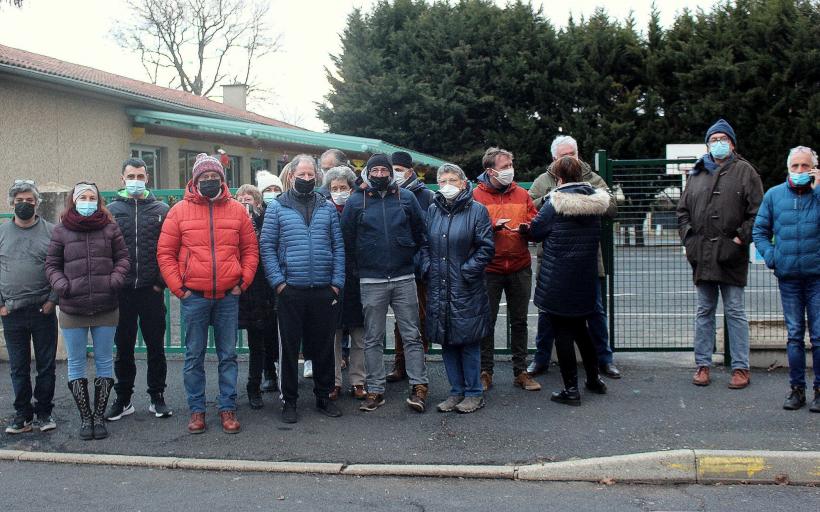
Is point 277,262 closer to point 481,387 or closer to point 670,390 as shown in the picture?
point 481,387

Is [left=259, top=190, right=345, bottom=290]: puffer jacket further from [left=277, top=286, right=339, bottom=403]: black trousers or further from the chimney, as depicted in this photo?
the chimney

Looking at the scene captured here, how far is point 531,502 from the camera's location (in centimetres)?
481

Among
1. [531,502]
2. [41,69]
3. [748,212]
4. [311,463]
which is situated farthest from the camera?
[41,69]

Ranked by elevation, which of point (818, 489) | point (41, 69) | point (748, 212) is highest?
point (41, 69)

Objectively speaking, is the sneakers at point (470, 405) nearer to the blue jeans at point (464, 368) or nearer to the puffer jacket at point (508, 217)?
the blue jeans at point (464, 368)

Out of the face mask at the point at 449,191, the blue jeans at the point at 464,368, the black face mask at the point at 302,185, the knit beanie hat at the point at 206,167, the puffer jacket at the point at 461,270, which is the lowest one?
the blue jeans at the point at 464,368

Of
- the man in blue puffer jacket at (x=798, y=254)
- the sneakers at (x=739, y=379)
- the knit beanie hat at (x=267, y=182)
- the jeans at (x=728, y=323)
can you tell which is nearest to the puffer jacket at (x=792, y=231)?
the man in blue puffer jacket at (x=798, y=254)

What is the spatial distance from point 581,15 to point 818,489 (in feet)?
96.9

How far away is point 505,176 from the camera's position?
681 centimetres

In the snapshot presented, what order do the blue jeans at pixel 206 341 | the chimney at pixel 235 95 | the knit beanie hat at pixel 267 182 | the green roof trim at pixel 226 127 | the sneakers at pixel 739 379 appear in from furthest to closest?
the chimney at pixel 235 95, the green roof trim at pixel 226 127, the knit beanie hat at pixel 267 182, the sneakers at pixel 739 379, the blue jeans at pixel 206 341

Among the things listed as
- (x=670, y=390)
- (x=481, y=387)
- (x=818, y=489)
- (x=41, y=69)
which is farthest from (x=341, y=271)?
(x=41, y=69)

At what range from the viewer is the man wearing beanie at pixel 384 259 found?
643 cm

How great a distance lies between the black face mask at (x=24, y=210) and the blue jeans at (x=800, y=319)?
19.2ft

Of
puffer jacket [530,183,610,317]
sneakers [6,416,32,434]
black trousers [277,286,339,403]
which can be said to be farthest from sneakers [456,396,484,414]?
sneakers [6,416,32,434]
